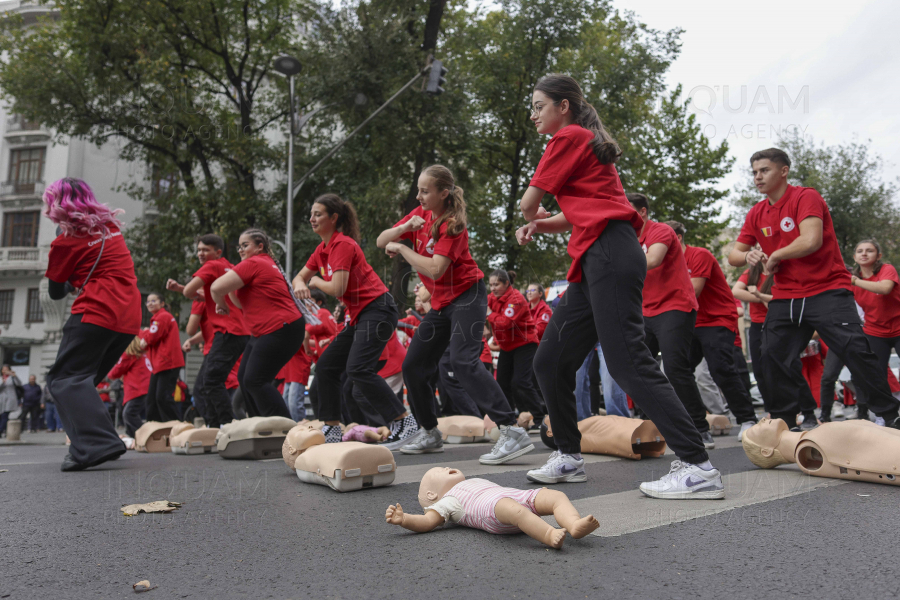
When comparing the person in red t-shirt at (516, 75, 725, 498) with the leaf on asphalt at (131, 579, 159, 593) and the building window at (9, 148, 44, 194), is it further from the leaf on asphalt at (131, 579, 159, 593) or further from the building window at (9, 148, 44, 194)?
the building window at (9, 148, 44, 194)

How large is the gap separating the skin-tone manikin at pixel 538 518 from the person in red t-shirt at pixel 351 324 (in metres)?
2.74

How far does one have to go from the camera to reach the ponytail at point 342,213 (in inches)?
225

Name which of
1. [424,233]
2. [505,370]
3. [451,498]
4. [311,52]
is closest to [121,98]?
[311,52]

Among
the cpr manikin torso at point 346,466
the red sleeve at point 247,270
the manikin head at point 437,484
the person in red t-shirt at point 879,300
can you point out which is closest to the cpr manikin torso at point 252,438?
the red sleeve at point 247,270

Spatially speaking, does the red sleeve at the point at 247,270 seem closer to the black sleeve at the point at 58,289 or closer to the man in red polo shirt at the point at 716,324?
the black sleeve at the point at 58,289

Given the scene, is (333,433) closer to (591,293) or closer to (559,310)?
(559,310)

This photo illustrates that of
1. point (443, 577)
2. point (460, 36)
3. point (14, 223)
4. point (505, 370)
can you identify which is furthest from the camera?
point (14, 223)

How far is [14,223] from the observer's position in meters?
34.5

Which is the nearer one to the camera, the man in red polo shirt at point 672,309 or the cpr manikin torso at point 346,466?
the cpr manikin torso at point 346,466

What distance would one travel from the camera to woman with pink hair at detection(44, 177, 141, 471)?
482cm

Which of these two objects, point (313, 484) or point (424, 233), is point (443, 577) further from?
point (424, 233)

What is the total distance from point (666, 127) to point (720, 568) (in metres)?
25.1

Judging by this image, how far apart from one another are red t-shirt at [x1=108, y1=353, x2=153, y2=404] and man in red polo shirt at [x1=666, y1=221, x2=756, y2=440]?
6458 millimetres

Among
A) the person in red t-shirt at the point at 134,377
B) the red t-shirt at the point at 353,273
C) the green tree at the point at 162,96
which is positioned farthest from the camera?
the green tree at the point at 162,96
